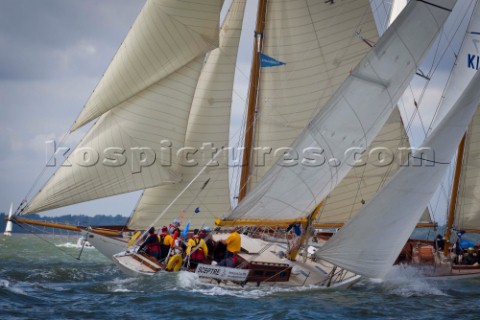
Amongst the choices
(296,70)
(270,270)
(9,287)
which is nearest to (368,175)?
(296,70)

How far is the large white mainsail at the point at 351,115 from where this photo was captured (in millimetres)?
19594

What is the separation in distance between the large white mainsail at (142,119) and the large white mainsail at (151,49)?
1.4 inches

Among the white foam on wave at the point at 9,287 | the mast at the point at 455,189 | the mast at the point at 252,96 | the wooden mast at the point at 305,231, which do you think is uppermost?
the mast at the point at 252,96

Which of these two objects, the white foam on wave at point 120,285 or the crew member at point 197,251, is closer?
the white foam on wave at point 120,285

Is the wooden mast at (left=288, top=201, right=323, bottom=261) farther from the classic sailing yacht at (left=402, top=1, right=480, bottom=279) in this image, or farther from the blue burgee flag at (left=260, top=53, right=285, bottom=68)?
the blue burgee flag at (left=260, top=53, right=285, bottom=68)

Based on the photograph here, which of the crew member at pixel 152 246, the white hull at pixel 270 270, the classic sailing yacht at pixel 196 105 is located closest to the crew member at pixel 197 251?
the white hull at pixel 270 270

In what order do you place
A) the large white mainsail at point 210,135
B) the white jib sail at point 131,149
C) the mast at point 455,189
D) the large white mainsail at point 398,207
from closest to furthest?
the large white mainsail at point 398,207
the white jib sail at point 131,149
the large white mainsail at point 210,135
the mast at point 455,189

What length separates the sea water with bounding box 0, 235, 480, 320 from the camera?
17094mm

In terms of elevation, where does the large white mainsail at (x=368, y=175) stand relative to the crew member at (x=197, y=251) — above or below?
above

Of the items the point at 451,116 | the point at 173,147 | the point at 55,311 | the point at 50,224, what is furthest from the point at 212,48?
the point at 55,311

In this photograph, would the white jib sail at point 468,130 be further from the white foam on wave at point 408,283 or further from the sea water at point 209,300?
the sea water at point 209,300

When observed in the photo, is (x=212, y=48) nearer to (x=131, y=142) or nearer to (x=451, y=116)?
(x=131, y=142)

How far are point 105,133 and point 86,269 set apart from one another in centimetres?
571

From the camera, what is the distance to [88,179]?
25672 mm
